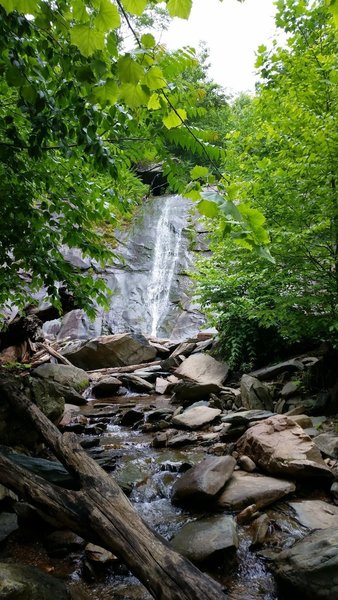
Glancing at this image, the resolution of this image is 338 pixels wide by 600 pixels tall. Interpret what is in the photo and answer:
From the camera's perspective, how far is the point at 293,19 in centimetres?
593

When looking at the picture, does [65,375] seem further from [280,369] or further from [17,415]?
[280,369]

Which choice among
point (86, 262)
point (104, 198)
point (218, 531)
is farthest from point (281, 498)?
point (86, 262)

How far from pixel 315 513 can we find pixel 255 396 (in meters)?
3.19

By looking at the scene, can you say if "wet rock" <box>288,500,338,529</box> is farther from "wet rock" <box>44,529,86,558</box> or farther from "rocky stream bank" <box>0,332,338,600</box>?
"wet rock" <box>44,529,86,558</box>

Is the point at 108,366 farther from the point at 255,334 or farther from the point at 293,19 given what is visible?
the point at 293,19

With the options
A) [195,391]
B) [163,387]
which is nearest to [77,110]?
[195,391]

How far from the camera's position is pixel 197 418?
6320mm

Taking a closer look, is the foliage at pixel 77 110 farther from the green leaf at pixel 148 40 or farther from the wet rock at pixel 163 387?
the wet rock at pixel 163 387

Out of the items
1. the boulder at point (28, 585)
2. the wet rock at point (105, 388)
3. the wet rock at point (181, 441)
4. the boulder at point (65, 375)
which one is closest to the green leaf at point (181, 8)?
the boulder at point (28, 585)

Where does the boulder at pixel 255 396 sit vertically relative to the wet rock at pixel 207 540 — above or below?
above

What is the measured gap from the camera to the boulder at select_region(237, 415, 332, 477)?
3830 mm

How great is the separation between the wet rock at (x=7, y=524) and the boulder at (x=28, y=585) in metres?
0.84

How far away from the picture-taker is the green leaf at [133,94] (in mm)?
1213

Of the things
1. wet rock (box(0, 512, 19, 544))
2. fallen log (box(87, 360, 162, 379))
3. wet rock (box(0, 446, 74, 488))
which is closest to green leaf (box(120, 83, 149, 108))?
wet rock (box(0, 446, 74, 488))
